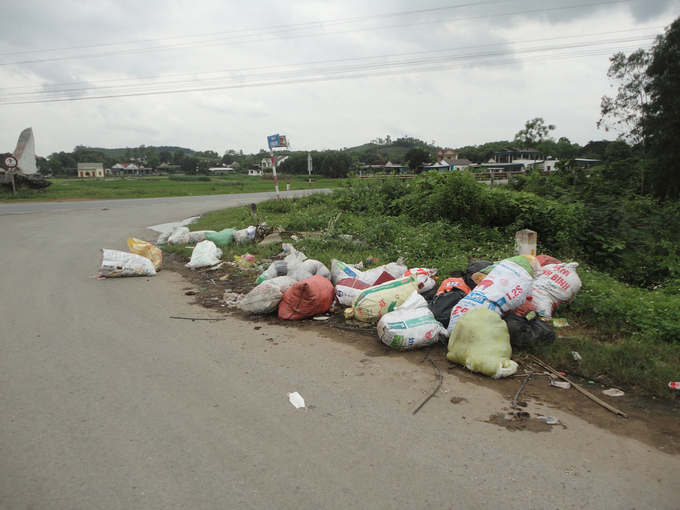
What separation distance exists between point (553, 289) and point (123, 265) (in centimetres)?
660

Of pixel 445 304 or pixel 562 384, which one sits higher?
pixel 445 304

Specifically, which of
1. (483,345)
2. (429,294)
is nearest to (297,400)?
(483,345)

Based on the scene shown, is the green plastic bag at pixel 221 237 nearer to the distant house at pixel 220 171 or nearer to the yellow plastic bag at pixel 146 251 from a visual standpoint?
the yellow plastic bag at pixel 146 251

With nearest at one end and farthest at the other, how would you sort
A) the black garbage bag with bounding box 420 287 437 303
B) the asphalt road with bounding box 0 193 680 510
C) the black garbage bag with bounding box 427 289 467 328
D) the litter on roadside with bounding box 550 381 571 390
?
the asphalt road with bounding box 0 193 680 510 → the litter on roadside with bounding box 550 381 571 390 → the black garbage bag with bounding box 427 289 467 328 → the black garbage bag with bounding box 420 287 437 303

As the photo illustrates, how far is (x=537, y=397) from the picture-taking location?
11.2 ft

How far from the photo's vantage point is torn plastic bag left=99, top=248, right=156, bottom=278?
7.09 metres

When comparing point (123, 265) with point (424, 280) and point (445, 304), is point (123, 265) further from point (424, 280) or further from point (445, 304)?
point (445, 304)

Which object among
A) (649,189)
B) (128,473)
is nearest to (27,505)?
(128,473)

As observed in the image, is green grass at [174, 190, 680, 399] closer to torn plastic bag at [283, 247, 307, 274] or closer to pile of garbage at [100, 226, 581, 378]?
pile of garbage at [100, 226, 581, 378]

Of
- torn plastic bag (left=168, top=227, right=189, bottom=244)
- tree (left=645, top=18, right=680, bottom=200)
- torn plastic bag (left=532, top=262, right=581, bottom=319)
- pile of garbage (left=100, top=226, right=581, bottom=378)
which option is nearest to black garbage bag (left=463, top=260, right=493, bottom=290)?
pile of garbage (left=100, top=226, right=581, bottom=378)

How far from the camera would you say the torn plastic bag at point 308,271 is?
19.6 ft

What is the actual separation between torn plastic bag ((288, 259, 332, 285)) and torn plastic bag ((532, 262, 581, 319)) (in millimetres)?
2737

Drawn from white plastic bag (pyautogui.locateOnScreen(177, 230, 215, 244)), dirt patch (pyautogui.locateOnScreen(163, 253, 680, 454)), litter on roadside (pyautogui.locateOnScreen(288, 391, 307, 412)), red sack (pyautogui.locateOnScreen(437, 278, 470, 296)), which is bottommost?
dirt patch (pyautogui.locateOnScreen(163, 253, 680, 454))

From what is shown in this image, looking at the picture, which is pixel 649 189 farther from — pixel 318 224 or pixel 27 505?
pixel 27 505
